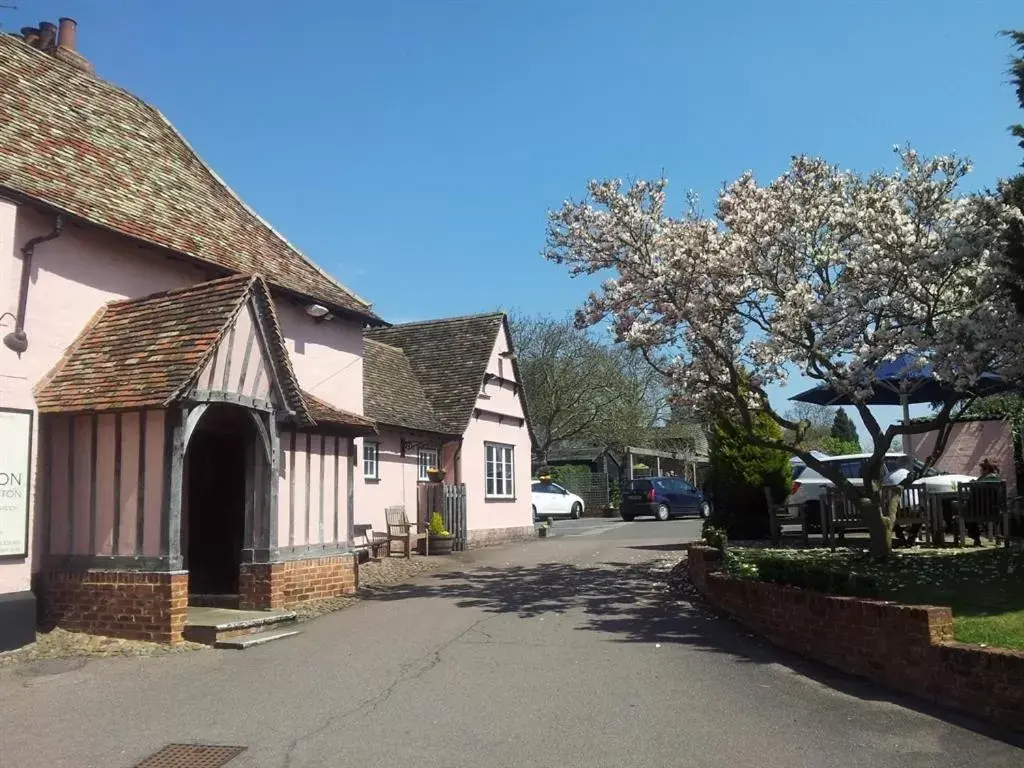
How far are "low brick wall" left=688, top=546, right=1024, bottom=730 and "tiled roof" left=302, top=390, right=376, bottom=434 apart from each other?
6.11 metres

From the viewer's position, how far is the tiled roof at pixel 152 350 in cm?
940

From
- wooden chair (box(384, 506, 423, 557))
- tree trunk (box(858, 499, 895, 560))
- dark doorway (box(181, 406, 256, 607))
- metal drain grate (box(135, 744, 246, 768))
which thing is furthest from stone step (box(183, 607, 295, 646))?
tree trunk (box(858, 499, 895, 560))

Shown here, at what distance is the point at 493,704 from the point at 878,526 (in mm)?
7334

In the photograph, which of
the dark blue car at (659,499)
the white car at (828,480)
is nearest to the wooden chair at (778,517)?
the white car at (828,480)

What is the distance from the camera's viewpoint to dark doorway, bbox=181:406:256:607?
12523mm

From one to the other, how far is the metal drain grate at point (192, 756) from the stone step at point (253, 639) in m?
3.43

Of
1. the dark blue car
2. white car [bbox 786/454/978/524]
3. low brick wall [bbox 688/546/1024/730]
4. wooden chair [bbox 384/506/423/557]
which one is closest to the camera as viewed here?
low brick wall [bbox 688/546/1024/730]

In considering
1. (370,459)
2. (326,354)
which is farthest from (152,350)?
(370,459)

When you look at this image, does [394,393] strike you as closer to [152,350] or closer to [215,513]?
[215,513]

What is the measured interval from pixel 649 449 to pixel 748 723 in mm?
41024

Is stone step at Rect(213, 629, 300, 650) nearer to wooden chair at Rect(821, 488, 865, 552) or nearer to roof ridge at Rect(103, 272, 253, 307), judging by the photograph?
roof ridge at Rect(103, 272, 253, 307)

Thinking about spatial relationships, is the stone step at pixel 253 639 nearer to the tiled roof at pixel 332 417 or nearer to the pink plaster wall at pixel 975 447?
the tiled roof at pixel 332 417

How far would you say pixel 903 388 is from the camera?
39.2ft

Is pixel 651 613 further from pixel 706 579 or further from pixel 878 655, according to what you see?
pixel 878 655
